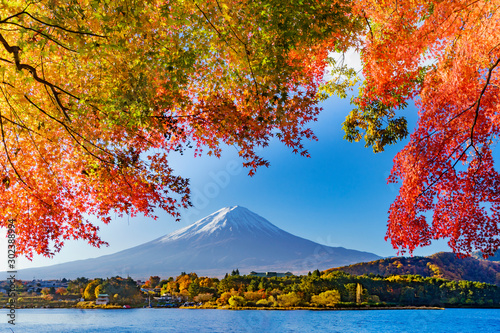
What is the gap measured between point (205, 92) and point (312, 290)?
53.1 m

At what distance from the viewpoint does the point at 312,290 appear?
2176 inches

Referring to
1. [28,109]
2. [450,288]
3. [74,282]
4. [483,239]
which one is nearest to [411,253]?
[483,239]

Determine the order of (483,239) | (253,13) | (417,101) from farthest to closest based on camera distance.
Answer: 1. (417,101)
2. (483,239)
3. (253,13)

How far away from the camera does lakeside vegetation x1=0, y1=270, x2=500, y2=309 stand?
57094 millimetres

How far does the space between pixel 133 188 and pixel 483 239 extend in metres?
6.60

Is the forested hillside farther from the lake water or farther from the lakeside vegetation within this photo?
the lake water

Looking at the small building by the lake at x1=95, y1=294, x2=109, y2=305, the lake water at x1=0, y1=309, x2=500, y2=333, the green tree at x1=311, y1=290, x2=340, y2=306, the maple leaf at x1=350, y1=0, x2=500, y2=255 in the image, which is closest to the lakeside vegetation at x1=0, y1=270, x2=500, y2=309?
the green tree at x1=311, y1=290, x2=340, y2=306

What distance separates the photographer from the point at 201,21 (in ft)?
16.7

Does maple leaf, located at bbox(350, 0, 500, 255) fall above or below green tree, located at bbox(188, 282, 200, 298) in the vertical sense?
above

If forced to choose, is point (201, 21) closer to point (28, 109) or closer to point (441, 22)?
point (28, 109)

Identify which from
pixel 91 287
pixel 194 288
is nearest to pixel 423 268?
pixel 194 288

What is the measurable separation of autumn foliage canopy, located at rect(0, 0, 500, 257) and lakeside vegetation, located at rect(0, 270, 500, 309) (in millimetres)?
49715

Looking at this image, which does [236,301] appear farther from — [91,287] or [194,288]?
[91,287]

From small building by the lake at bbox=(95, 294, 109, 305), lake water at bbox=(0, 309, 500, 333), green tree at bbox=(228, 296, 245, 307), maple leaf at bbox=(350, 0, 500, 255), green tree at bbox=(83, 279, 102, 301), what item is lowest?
lake water at bbox=(0, 309, 500, 333)
